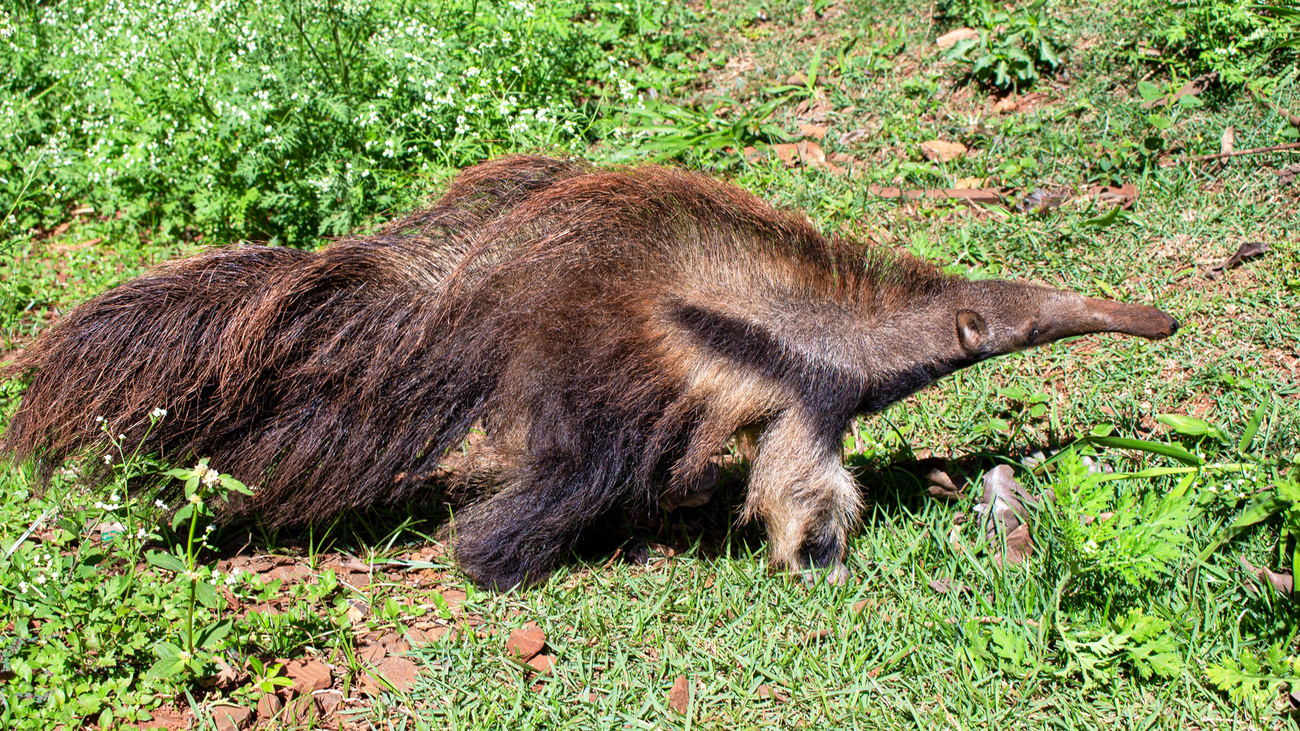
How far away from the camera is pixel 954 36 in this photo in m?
7.39

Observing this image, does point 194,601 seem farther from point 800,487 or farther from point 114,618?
point 800,487

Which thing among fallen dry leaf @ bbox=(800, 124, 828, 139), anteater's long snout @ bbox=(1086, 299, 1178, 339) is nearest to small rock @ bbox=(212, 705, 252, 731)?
anteater's long snout @ bbox=(1086, 299, 1178, 339)

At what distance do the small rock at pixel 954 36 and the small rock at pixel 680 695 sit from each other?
18.3 ft

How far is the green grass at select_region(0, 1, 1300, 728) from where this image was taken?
348 cm

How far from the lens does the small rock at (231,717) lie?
3273 millimetres

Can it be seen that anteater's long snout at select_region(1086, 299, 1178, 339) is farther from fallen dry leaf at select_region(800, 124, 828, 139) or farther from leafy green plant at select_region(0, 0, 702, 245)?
leafy green plant at select_region(0, 0, 702, 245)

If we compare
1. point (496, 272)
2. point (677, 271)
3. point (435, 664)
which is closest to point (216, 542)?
point (435, 664)

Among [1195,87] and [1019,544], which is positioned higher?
[1195,87]

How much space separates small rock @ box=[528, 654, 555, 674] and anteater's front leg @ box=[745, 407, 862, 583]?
3.29ft

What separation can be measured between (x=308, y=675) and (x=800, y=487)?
6.58 ft

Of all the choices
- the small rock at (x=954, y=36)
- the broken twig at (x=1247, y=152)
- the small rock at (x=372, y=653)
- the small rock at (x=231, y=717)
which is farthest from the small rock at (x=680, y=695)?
the small rock at (x=954, y=36)

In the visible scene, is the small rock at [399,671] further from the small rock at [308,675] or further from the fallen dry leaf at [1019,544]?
the fallen dry leaf at [1019,544]

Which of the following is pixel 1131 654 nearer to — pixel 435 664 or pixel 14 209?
pixel 435 664

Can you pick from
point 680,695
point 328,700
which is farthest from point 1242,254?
point 328,700
